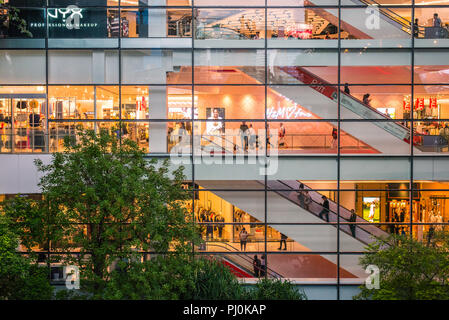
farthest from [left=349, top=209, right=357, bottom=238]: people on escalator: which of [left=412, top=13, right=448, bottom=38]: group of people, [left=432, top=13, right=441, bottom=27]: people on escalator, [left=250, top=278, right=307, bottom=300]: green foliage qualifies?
[left=432, top=13, right=441, bottom=27]: people on escalator

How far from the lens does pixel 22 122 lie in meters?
21.2

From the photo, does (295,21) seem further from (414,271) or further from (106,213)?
(106,213)

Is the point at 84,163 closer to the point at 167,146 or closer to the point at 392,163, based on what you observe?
the point at 167,146

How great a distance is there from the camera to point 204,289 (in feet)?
53.4

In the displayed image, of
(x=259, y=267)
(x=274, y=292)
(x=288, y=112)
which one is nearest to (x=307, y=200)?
(x=259, y=267)

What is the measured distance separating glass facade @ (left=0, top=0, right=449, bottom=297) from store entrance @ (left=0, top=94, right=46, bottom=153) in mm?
48

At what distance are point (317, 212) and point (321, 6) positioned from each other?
915cm

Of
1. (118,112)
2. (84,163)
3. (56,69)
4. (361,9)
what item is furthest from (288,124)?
(84,163)

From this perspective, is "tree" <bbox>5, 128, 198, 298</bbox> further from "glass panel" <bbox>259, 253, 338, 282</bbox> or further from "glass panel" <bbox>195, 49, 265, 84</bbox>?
"glass panel" <bbox>259, 253, 338, 282</bbox>

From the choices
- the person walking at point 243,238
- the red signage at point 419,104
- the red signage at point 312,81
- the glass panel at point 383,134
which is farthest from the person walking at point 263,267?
the red signage at point 419,104

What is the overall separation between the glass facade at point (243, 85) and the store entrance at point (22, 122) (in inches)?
1.9

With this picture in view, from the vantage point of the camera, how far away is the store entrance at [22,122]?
69.0ft

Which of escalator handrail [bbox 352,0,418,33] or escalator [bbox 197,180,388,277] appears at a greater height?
escalator handrail [bbox 352,0,418,33]

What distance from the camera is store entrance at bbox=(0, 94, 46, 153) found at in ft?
69.0
